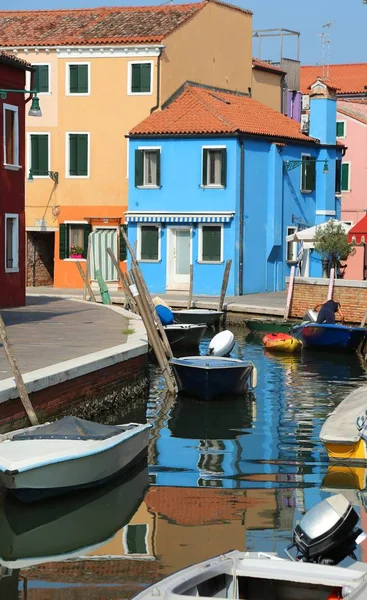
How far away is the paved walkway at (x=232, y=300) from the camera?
102ft

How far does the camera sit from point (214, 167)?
3616cm

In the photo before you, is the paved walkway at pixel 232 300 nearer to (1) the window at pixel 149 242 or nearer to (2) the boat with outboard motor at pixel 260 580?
(1) the window at pixel 149 242

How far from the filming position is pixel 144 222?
36.7 m

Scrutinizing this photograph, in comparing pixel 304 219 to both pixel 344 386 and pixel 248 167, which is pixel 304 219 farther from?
pixel 344 386

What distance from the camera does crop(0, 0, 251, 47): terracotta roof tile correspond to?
36.8m

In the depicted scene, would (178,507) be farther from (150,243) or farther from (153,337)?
(150,243)

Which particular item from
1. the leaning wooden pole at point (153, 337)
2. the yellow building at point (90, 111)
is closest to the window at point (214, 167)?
the yellow building at point (90, 111)

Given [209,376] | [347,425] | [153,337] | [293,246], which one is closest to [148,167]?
[293,246]

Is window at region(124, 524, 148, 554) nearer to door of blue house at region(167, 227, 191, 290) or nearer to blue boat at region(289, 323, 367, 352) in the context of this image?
blue boat at region(289, 323, 367, 352)

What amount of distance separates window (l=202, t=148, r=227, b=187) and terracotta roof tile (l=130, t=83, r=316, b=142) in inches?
27.5

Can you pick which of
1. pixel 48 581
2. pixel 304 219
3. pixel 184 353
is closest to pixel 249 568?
pixel 48 581

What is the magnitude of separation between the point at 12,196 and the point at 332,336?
7888mm

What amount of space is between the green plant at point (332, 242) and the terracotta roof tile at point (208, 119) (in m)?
4.15

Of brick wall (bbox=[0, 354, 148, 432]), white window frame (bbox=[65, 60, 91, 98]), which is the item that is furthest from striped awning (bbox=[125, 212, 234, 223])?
brick wall (bbox=[0, 354, 148, 432])
